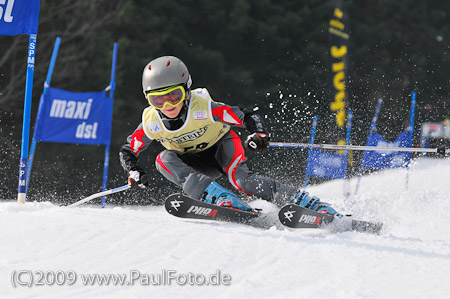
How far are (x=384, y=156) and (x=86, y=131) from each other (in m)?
4.23

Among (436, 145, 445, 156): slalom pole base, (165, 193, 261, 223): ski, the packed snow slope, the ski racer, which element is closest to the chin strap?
the ski racer

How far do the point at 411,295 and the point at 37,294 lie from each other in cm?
149

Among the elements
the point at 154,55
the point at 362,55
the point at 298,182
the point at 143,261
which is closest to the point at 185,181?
the point at 143,261

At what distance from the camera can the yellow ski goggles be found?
4.13m

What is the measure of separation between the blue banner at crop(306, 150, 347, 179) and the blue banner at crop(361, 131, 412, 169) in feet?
1.15

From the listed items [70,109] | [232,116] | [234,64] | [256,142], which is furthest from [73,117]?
[234,64]

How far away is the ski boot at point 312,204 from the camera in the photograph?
13.8 feet

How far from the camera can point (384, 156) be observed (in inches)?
343

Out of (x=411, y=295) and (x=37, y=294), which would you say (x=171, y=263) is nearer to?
(x=37, y=294)

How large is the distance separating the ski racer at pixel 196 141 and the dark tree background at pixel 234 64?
511 cm

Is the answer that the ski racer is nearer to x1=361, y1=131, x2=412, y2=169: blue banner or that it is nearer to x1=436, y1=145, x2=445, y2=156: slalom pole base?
x1=436, y1=145, x2=445, y2=156: slalom pole base

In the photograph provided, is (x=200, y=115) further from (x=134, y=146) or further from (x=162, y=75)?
(x=134, y=146)

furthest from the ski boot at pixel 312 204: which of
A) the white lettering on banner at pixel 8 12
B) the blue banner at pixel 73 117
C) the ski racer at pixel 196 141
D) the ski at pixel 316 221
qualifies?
the blue banner at pixel 73 117

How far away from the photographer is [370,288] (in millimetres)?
2502
